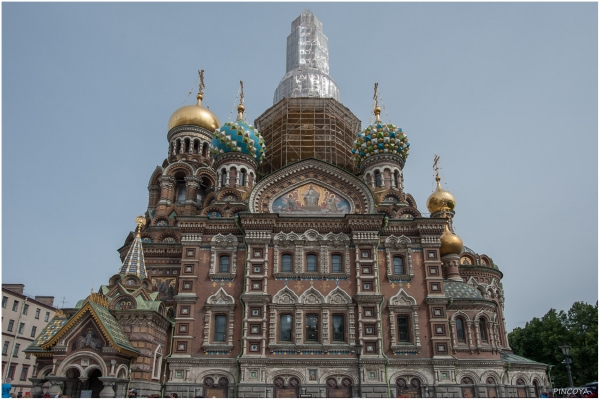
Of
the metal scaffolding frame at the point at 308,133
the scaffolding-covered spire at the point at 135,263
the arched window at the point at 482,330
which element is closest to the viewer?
the scaffolding-covered spire at the point at 135,263

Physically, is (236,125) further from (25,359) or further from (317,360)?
(25,359)

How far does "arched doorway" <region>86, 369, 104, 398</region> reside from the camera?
A: 58.1 ft

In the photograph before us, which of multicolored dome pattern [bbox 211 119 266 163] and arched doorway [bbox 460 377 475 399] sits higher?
multicolored dome pattern [bbox 211 119 266 163]

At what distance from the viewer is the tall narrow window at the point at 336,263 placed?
2048 cm

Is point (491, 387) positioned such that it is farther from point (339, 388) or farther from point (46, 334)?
point (46, 334)

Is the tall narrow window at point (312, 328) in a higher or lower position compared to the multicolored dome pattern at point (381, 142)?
lower

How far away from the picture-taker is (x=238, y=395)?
1817cm

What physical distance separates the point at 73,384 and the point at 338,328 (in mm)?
9686

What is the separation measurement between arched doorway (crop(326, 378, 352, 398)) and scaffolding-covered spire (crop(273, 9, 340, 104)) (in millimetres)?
20774

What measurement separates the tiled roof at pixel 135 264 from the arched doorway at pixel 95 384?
3.98 meters

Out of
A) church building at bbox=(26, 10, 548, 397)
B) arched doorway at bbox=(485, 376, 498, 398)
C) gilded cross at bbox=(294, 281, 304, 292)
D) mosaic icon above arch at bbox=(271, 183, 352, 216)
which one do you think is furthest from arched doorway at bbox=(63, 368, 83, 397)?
arched doorway at bbox=(485, 376, 498, 398)

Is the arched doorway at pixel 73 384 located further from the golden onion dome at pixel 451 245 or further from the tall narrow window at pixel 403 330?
the golden onion dome at pixel 451 245

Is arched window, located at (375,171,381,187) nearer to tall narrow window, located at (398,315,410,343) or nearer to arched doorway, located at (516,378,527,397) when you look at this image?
tall narrow window, located at (398,315,410,343)

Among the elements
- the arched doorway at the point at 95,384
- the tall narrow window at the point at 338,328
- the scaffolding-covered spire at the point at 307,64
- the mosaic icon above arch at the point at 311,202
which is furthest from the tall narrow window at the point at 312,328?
the scaffolding-covered spire at the point at 307,64
